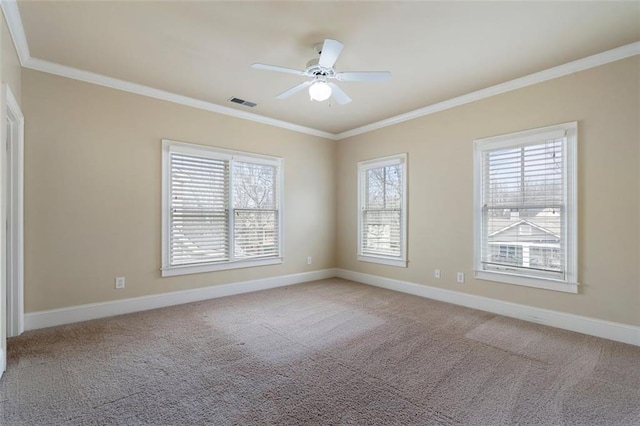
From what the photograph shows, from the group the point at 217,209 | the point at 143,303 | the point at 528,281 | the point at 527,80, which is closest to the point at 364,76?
the point at 527,80

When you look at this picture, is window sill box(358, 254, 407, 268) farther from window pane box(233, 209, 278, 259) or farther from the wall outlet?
the wall outlet

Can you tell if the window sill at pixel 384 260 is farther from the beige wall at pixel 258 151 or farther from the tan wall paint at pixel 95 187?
the tan wall paint at pixel 95 187

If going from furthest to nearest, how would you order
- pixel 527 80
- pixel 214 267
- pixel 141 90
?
pixel 214 267 < pixel 141 90 < pixel 527 80

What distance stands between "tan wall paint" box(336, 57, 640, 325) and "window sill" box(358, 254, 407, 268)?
103mm

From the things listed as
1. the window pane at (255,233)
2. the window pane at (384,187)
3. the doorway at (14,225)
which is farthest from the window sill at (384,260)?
the doorway at (14,225)

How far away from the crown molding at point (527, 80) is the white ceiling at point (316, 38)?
0.10 metres

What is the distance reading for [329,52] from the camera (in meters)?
2.58

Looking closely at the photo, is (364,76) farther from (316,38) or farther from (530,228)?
(530,228)

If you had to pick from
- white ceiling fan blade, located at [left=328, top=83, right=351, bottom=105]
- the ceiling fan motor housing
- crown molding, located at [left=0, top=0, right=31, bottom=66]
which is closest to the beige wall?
crown molding, located at [left=0, top=0, right=31, bottom=66]

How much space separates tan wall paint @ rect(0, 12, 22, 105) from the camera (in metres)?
2.38

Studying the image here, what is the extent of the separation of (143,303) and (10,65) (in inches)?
108

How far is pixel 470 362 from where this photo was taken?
8.49 feet

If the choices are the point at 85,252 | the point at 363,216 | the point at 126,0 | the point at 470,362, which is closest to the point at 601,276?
the point at 470,362

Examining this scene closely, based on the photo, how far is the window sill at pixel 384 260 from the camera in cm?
490
